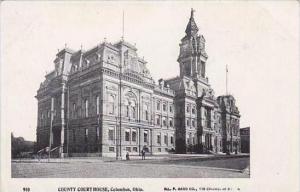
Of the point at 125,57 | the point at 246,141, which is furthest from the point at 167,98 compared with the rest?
the point at 246,141

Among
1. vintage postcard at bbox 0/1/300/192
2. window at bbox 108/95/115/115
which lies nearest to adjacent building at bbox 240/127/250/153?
vintage postcard at bbox 0/1/300/192

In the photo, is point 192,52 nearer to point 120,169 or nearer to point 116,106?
point 116,106

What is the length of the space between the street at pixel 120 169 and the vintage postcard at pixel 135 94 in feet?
0.07

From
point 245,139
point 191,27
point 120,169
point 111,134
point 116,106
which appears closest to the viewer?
point 120,169

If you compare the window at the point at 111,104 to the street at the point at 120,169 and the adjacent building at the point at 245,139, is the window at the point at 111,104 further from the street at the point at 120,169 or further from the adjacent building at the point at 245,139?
the adjacent building at the point at 245,139

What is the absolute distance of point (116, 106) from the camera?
818cm

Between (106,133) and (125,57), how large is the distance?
165 cm

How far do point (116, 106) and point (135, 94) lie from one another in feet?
2.29

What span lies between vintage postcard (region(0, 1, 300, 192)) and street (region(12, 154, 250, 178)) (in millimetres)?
22

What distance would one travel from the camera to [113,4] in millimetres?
6570

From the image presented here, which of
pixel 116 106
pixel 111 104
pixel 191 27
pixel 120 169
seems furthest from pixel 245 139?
pixel 111 104

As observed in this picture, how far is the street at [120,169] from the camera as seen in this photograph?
6180mm

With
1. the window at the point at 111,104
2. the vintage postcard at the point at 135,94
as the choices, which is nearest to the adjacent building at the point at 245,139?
the vintage postcard at the point at 135,94

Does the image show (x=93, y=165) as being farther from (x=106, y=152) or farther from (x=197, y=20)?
(x=197, y=20)
